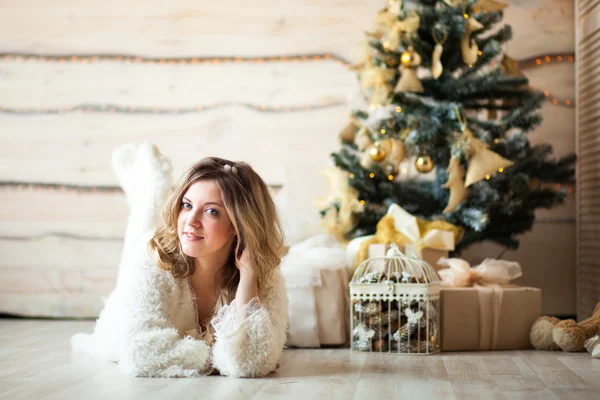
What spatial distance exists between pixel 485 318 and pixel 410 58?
1.06m

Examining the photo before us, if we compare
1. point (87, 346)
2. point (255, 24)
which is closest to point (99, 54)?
point (255, 24)

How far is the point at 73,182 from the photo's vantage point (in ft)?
12.4

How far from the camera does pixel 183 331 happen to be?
2023 millimetres

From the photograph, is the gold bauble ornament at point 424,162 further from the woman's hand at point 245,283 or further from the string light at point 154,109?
the woman's hand at point 245,283

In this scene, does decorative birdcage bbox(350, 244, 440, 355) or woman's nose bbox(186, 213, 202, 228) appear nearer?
woman's nose bbox(186, 213, 202, 228)

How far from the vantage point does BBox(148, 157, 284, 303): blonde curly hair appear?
1940 mm

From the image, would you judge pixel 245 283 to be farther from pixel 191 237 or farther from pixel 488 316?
pixel 488 316

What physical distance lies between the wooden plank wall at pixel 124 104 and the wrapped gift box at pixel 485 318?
1.27 meters

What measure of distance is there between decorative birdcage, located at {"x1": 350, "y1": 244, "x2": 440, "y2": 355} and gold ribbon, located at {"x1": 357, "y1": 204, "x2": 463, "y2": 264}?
0.28 m

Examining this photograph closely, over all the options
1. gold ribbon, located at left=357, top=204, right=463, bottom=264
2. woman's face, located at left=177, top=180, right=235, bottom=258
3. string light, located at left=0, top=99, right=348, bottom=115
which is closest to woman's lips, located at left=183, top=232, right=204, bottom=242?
woman's face, located at left=177, top=180, right=235, bottom=258

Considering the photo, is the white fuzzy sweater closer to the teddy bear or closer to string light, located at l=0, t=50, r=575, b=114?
the teddy bear

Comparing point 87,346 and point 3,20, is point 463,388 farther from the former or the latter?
point 3,20

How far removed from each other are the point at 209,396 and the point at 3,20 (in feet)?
9.70

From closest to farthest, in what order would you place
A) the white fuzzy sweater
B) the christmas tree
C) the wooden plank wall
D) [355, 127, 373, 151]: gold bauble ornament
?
the white fuzzy sweater, the christmas tree, [355, 127, 373, 151]: gold bauble ornament, the wooden plank wall
